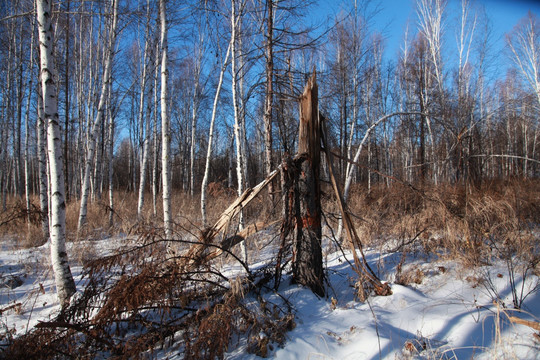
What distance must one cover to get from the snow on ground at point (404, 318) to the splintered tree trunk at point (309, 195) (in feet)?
0.84

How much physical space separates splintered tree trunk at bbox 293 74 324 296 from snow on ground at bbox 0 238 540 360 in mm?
256

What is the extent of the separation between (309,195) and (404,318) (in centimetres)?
141

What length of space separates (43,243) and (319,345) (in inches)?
268

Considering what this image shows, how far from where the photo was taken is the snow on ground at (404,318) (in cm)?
205

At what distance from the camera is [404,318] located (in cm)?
249

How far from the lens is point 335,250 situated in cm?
463

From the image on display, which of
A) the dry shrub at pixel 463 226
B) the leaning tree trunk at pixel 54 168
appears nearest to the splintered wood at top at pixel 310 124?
the dry shrub at pixel 463 226

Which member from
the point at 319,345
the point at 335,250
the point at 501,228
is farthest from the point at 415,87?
the point at 319,345

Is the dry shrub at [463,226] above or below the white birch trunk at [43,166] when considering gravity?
below

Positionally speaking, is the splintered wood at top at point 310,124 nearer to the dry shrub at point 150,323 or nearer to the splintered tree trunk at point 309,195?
the splintered tree trunk at point 309,195

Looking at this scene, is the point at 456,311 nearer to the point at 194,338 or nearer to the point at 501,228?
the point at 194,338

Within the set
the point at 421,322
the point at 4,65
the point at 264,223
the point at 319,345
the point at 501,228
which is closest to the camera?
→ the point at 319,345

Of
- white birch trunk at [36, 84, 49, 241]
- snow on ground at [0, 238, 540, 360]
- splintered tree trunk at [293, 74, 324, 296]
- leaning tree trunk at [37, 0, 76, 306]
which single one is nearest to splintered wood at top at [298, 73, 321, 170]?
splintered tree trunk at [293, 74, 324, 296]

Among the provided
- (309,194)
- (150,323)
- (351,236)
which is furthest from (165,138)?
(351,236)
